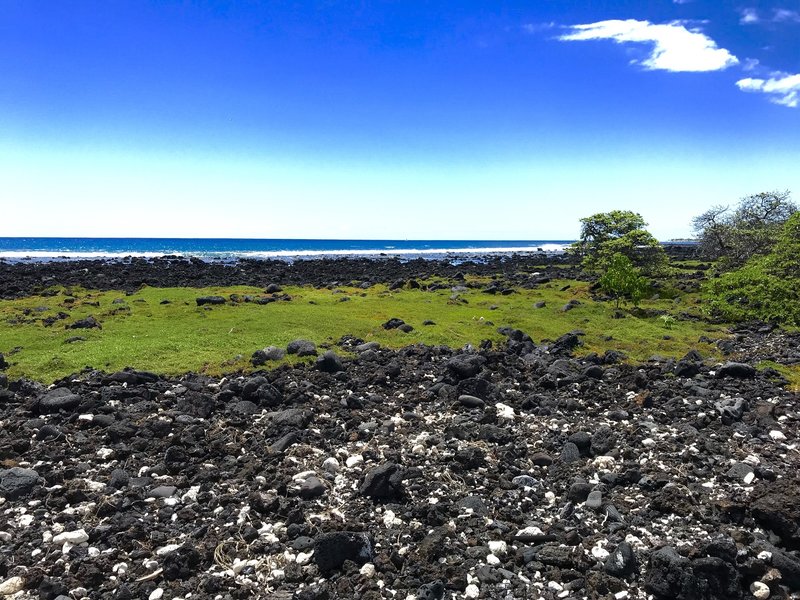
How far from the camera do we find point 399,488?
9750mm

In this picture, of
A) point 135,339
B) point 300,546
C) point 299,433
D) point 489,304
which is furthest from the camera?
point 489,304

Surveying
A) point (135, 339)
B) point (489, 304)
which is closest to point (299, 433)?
Answer: point (135, 339)

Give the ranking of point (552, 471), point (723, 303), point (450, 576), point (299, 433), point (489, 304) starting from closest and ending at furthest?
point (450, 576), point (552, 471), point (299, 433), point (723, 303), point (489, 304)

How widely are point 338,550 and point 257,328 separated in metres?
17.7

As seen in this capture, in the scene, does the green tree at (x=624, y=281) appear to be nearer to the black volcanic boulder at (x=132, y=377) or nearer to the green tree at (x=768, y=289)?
the green tree at (x=768, y=289)

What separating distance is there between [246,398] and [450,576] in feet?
29.2

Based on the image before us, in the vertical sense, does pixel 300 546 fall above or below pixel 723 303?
below

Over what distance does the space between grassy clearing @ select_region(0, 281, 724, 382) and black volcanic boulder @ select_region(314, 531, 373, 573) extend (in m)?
11.1

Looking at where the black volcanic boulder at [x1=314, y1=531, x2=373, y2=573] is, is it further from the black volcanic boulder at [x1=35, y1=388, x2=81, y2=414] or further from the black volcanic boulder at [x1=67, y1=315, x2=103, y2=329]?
the black volcanic boulder at [x1=67, y1=315, x2=103, y2=329]

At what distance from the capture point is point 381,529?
28.8 feet

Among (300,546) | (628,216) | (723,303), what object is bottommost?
(300,546)

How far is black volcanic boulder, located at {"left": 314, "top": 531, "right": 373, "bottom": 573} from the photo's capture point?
25.5 ft

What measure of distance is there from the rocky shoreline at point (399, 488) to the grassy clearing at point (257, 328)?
10.7 feet

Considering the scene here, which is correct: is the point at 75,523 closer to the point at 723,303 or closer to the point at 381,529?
the point at 381,529
